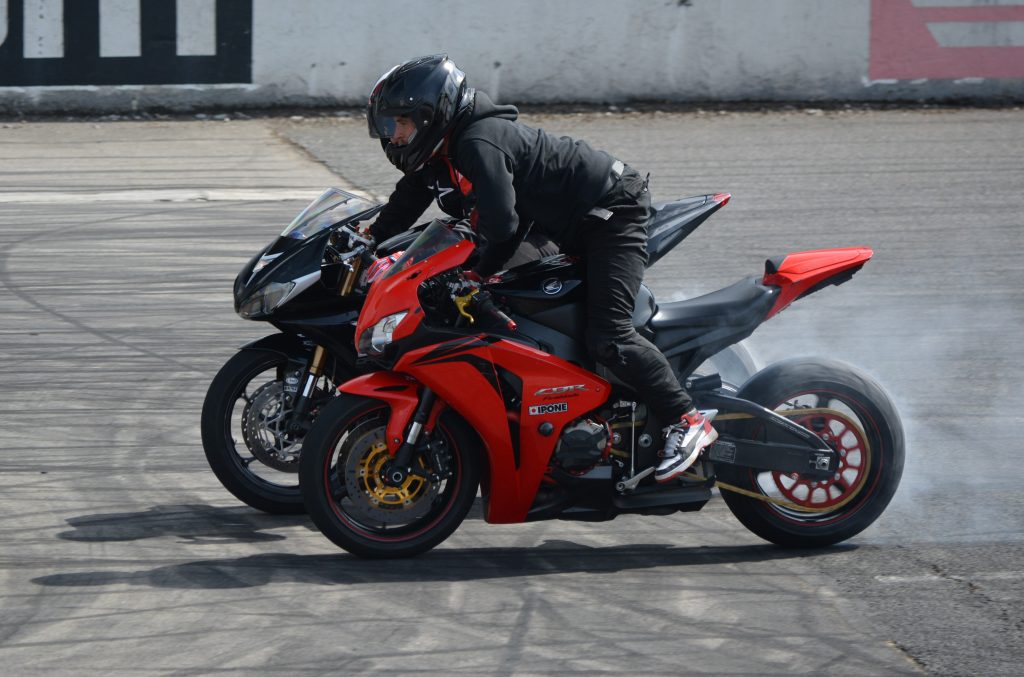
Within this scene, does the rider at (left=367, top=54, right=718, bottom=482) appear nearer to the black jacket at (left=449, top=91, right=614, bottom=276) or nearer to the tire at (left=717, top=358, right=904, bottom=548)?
the black jacket at (left=449, top=91, right=614, bottom=276)

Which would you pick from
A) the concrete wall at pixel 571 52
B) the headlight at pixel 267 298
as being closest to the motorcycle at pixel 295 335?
the headlight at pixel 267 298

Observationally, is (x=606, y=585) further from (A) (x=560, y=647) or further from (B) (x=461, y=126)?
(B) (x=461, y=126)

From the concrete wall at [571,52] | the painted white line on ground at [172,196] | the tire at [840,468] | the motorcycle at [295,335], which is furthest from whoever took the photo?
the concrete wall at [571,52]

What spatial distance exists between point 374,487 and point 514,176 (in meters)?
1.25

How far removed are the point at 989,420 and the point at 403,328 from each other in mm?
3474

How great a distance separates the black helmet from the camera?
5082mm

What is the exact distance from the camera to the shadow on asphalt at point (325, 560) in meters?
5.11

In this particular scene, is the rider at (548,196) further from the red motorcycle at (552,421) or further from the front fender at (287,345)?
the front fender at (287,345)

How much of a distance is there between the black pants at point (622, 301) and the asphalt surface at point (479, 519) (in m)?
0.67

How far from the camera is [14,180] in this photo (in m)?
12.8

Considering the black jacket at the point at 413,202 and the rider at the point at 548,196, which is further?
the black jacket at the point at 413,202

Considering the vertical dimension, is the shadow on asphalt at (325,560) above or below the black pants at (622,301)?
below

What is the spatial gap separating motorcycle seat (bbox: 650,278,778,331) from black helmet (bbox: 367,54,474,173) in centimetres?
108

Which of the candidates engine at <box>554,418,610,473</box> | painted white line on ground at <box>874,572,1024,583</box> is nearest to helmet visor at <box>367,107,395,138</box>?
engine at <box>554,418,610,473</box>
